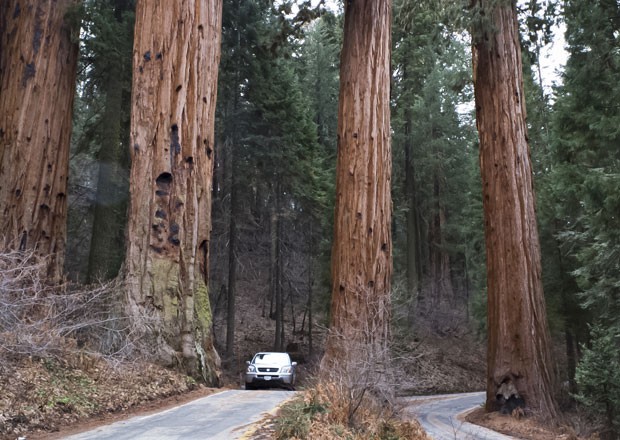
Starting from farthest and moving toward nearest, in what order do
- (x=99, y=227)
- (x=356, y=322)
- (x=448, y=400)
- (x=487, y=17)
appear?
(x=448, y=400), (x=99, y=227), (x=487, y=17), (x=356, y=322)

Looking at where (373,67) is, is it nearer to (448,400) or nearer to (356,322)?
(356,322)

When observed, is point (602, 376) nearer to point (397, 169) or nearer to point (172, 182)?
point (172, 182)

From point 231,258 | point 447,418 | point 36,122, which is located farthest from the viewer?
point 231,258

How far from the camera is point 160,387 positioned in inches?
350

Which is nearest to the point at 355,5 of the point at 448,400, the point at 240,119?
the point at 240,119

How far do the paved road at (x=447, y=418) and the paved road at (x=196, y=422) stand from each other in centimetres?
254

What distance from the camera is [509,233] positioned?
45.5 ft

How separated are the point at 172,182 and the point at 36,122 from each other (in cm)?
518

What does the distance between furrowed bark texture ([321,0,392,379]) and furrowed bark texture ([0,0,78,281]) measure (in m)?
6.59

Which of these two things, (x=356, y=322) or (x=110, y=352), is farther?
(x=356, y=322)

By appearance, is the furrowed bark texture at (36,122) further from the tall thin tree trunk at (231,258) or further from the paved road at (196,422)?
the tall thin tree trunk at (231,258)

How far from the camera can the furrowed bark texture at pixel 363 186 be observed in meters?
10.7

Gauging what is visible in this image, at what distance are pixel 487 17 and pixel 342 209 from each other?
6358 mm

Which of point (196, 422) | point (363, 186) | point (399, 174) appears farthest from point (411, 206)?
point (196, 422)
